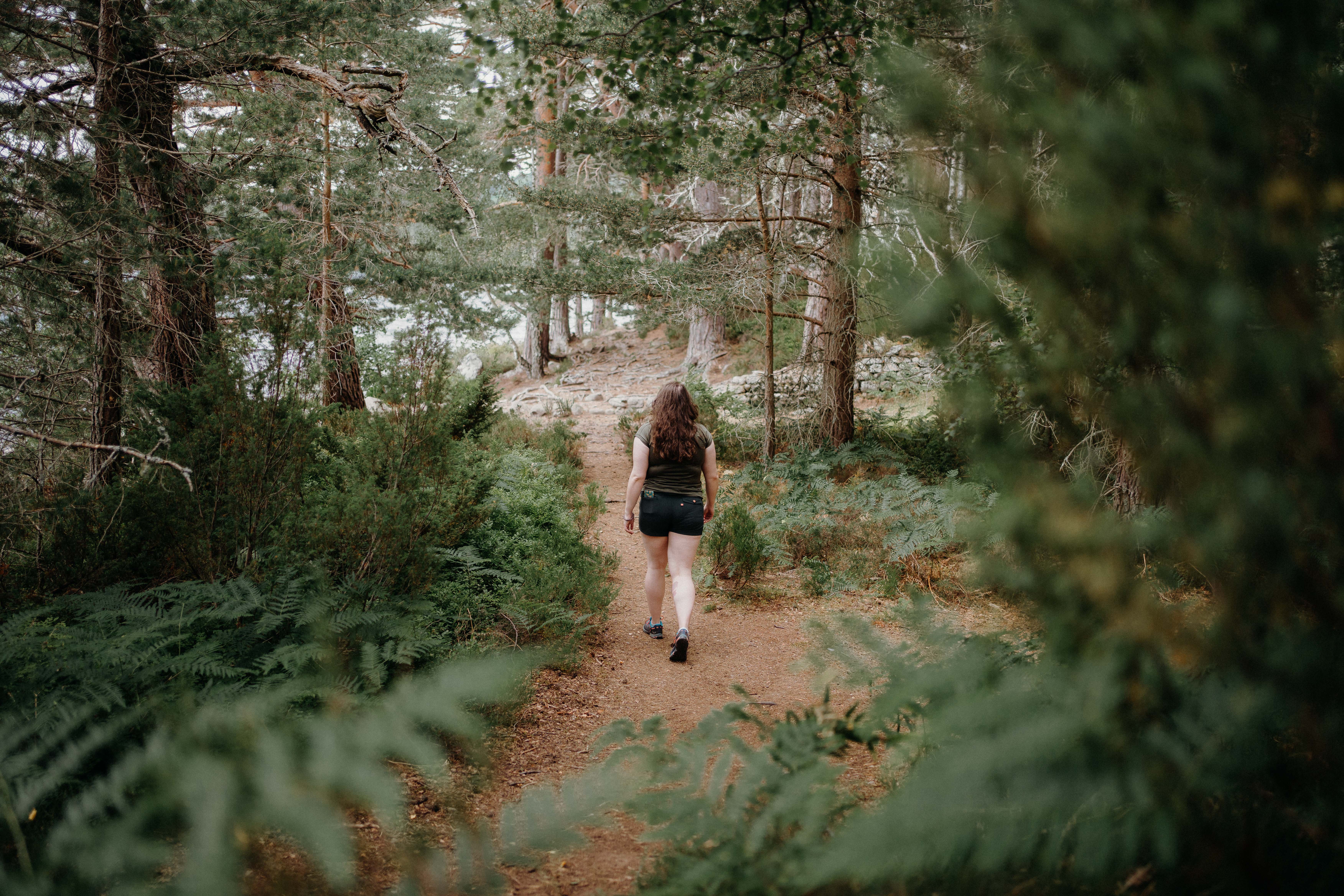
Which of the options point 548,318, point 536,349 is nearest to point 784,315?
point 548,318

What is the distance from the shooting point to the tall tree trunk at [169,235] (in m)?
5.43

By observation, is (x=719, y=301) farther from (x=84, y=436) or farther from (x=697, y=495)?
(x=84, y=436)

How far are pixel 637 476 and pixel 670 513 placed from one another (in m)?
0.40

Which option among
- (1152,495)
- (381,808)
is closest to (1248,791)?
(1152,495)

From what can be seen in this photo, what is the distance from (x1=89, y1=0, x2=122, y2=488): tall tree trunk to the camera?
5055 millimetres

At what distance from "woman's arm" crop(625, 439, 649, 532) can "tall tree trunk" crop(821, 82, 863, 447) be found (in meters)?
3.85

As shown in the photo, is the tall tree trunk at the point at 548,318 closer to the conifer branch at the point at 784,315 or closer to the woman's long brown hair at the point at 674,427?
the conifer branch at the point at 784,315

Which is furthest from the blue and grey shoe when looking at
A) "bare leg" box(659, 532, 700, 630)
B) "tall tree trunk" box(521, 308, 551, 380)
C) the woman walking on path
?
"tall tree trunk" box(521, 308, 551, 380)

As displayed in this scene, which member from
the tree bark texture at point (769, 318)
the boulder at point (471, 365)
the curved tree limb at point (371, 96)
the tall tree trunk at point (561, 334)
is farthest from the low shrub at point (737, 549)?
the tall tree trunk at point (561, 334)

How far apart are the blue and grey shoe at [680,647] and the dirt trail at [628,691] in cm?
5

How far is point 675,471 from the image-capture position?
5375mm

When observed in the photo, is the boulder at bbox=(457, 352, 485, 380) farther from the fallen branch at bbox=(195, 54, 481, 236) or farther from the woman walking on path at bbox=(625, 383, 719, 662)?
the woman walking on path at bbox=(625, 383, 719, 662)

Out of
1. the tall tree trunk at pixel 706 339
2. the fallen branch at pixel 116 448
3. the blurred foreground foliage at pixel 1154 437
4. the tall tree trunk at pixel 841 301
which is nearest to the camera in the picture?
the blurred foreground foliage at pixel 1154 437

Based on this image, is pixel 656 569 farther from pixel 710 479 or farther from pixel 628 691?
pixel 628 691
